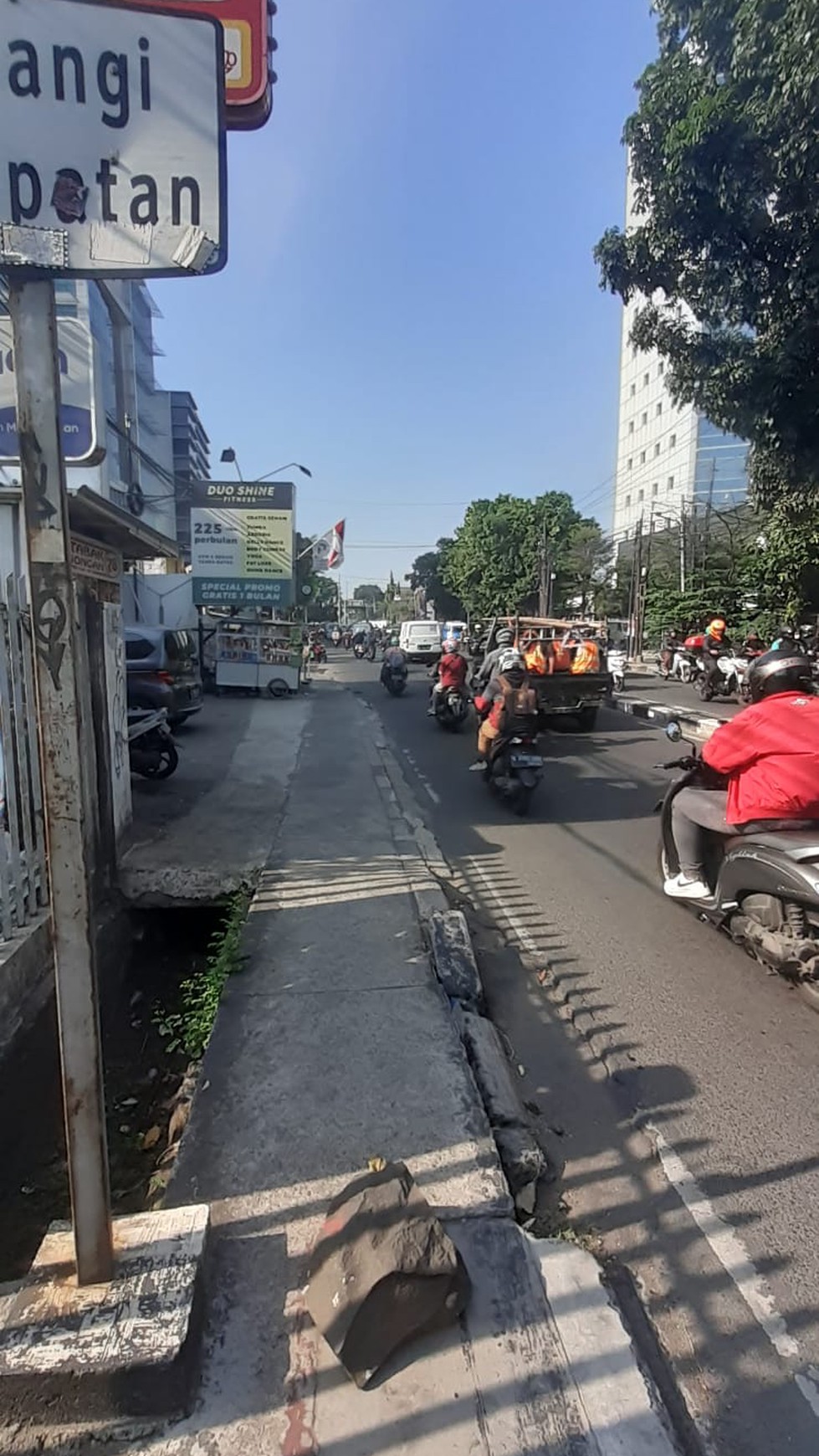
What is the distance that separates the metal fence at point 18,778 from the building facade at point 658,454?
64310 mm

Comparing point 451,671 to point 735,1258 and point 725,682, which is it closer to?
point 725,682

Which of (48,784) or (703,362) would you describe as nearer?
(48,784)

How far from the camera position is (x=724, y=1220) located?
102 inches

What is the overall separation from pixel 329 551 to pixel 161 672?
86.5 feet

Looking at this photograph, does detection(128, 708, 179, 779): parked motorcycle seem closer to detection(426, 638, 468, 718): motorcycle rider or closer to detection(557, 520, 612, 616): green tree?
detection(426, 638, 468, 718): motorcycle rider

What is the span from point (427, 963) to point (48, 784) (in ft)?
9.45

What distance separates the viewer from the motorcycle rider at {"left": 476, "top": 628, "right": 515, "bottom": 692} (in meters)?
11.2

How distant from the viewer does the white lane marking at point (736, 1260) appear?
2061mm

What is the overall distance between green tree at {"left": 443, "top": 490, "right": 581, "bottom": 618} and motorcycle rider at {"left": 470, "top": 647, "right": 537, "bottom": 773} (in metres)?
42.6

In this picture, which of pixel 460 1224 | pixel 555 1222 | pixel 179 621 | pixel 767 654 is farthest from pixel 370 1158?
pixel 179 621

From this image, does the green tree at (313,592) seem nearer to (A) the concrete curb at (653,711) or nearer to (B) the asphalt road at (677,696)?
(B) the asphalt road at (677,696)

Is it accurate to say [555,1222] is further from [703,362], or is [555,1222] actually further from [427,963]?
[703,362]

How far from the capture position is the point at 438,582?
73.0 meters

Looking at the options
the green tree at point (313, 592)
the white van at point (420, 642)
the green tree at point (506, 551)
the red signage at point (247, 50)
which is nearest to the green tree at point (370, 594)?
the green tree at point (313, 592)
